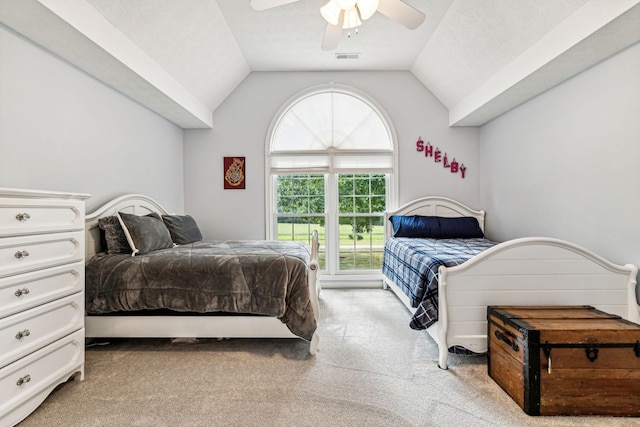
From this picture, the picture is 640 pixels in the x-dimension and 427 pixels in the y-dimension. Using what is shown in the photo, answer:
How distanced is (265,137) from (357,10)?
8.53 feet

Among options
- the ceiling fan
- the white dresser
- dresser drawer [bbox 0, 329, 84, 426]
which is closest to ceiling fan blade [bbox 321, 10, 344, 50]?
the ceiling fan

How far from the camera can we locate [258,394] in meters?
1.84

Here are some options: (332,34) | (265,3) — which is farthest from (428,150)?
(265,3)

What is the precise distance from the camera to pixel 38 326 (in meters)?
1.66

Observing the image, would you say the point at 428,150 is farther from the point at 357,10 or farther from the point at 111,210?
the point at 111,210

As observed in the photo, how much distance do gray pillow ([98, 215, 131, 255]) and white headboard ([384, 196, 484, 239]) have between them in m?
2.91

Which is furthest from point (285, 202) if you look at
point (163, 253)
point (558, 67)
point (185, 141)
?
point (558, 67)

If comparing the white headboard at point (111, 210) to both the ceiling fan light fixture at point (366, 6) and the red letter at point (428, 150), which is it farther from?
the red letter at point (428, 150)

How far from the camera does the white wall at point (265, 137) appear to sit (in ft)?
14.0

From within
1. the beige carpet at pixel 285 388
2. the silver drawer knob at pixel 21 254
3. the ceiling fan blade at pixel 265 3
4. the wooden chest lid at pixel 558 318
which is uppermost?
the ceiling fan blade at pixel 265 3

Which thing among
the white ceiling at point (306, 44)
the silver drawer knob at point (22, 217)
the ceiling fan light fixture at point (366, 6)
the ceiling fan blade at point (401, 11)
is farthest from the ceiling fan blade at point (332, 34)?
the silver drawer knob at point (22, 217)

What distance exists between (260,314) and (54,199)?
4.64 ft

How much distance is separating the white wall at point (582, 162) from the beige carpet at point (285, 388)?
52.9 inches

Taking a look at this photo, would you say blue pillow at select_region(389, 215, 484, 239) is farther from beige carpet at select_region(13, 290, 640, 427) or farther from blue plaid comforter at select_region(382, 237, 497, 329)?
beige carpet at select_region(13, 290, 640, 427)
